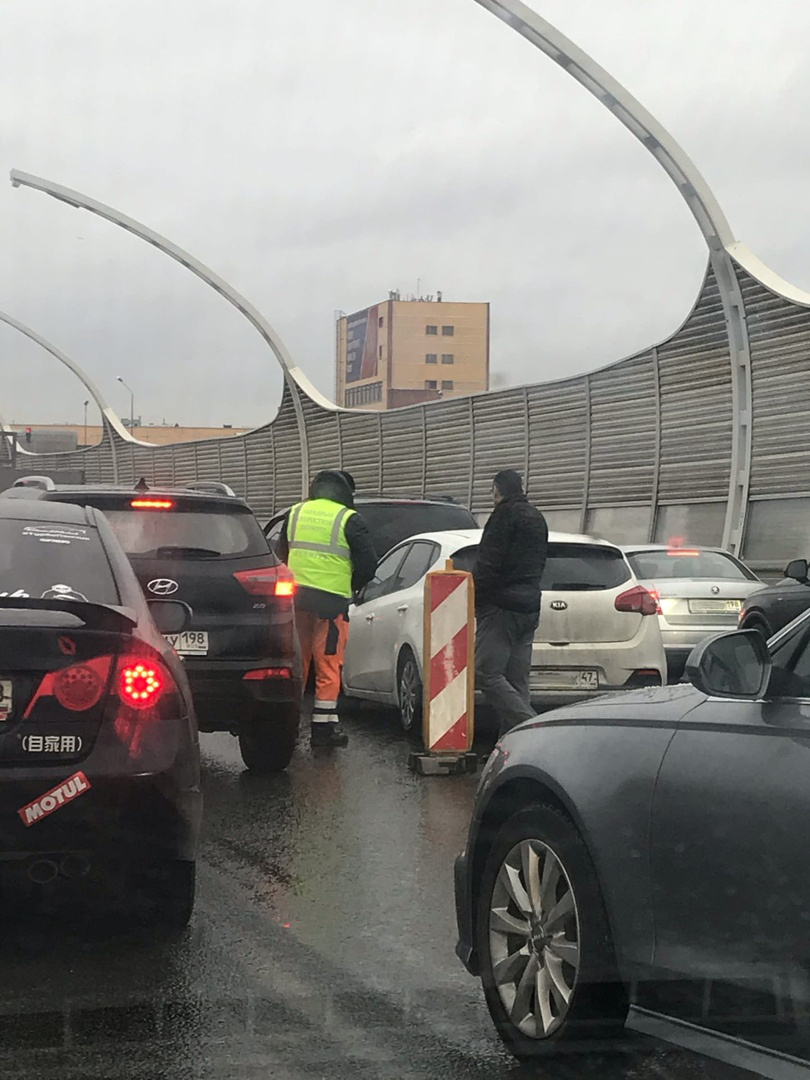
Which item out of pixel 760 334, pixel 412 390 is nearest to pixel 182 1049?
pixel 760 334

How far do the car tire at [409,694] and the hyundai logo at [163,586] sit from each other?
103 inches

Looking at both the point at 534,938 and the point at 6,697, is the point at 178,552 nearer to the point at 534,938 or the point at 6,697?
the point at 6,697

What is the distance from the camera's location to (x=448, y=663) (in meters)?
9.73

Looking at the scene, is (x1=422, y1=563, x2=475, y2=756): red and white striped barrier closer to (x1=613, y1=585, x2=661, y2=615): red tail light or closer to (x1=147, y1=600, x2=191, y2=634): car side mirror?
(x1=613, y1=585, x2=661, y2=615): red tail light

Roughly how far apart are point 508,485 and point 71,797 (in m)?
5.69

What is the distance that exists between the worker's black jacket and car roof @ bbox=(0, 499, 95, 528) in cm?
387

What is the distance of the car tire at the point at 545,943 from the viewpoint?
4004 mm

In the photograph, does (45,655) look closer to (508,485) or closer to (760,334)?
(508,485)

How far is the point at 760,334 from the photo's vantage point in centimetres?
2211

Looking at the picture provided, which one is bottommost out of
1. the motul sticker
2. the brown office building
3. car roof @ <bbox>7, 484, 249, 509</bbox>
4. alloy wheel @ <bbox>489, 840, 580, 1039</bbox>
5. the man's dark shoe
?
the man's dark shoe

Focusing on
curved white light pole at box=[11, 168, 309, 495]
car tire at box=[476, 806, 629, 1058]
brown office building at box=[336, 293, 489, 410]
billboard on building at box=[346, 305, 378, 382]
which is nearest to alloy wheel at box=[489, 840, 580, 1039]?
car tire at box=[476, 806, 629, 1058]

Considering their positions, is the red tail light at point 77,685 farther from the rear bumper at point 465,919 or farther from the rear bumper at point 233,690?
the rear bumper at point 233,690

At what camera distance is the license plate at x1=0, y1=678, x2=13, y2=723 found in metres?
5.04

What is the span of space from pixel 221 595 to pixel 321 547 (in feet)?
5.85
